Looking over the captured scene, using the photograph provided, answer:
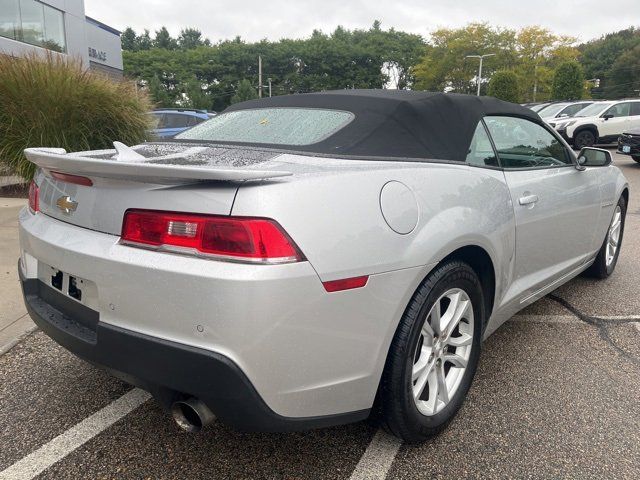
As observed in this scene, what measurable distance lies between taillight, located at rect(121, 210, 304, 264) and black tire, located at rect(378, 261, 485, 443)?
57 centimetres

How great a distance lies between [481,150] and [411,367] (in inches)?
50.0

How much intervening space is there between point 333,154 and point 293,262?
2.36 feet

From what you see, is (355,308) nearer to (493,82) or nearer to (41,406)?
(41,406)

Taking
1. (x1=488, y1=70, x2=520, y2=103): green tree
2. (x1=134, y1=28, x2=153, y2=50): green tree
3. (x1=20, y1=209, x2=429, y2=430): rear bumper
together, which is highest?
(x1=134, y1=28, x2=153, y2=50): green tree

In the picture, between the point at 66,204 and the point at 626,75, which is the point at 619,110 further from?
the point at 626,75

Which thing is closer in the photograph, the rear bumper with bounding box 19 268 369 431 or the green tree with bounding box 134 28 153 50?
the rear bumper with bounding box 19 268 369 431

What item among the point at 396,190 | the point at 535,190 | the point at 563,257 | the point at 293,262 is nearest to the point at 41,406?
the point at 293,262

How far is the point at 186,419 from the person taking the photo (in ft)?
5.89

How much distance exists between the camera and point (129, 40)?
103562 mm

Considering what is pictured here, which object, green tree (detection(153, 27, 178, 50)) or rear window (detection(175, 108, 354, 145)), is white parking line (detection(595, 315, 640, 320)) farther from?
green tree (detection(153, 27, 178, 50))

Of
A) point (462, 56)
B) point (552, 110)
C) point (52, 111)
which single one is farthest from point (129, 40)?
point (52, 111)

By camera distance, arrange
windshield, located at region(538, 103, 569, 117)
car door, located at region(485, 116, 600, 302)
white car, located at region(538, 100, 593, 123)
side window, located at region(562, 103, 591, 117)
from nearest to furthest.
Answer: car door, located at region(485, 116, 600, 302), white car, located at region(538, 100, 593, 123), side window, located at region(562, 103, 591, 117), windshield, located at region(538, 103, 569, 117)

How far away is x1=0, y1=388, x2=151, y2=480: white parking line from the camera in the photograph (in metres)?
1.99

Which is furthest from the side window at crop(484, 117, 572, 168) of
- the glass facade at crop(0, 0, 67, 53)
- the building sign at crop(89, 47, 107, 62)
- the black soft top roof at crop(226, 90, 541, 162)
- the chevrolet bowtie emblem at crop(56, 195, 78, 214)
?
the building sign at crop(89, 47, 107, 62)
